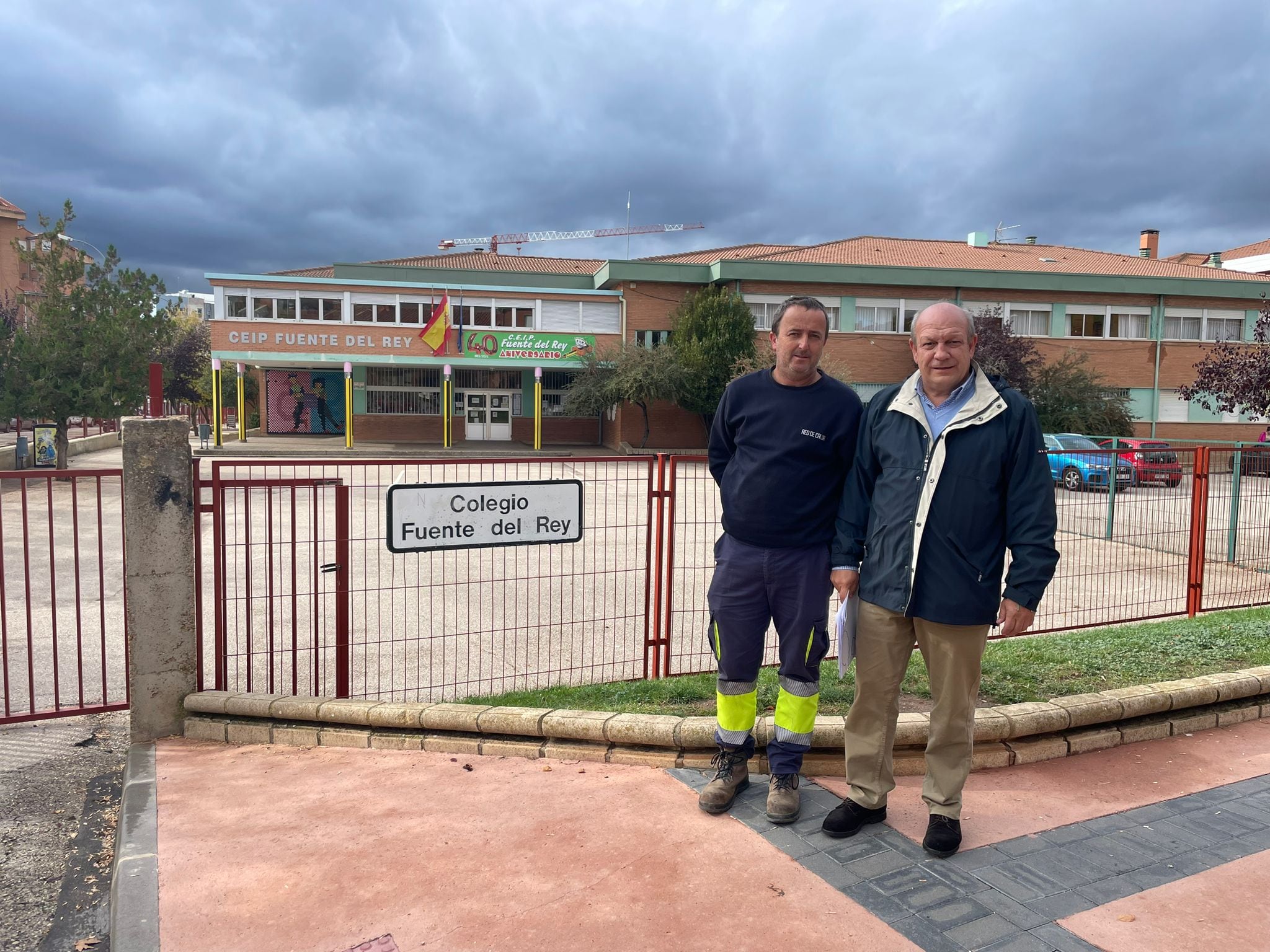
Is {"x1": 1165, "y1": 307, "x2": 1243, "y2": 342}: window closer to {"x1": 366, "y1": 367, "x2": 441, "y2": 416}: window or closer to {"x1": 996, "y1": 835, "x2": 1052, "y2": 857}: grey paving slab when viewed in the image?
{"x1": 366, "y1": 367, "x2": 441, "y2": 416}: window

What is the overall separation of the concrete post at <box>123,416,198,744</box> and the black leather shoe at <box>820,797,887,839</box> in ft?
10.8

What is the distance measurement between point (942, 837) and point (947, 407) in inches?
60.5

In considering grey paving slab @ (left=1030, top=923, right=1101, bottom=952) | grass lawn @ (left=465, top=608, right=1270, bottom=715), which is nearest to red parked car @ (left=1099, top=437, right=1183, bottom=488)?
grass lawn @ (left=465, top=608, right=1270, bottom=715)

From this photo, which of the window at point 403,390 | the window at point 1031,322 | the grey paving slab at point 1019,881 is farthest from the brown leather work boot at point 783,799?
the window at point 1031,322

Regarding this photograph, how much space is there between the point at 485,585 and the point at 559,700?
4283 mm

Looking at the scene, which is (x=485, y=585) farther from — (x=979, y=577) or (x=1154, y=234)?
(x=1154, y=234)

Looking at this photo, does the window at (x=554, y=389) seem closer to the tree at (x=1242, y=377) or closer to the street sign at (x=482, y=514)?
the tree at (x=1242, y=377)

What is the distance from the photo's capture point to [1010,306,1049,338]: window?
36.1 meters

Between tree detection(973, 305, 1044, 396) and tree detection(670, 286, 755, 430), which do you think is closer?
tree detection(973, 305, 1044, 396)

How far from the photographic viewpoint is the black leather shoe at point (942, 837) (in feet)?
10.1

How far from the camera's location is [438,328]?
3481cm

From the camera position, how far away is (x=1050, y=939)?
2.57m

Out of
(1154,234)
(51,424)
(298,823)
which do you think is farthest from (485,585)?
(1154,234)

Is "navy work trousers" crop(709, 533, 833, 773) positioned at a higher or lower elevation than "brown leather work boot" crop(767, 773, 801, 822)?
higher
